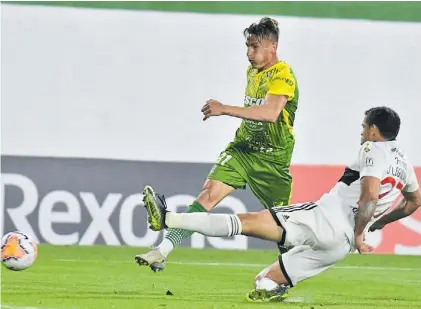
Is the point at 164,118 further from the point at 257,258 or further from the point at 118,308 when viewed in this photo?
the point at 118,308

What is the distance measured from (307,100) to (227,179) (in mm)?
5697

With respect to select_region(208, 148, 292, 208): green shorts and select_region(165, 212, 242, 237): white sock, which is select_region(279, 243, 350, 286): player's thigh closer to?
select_region(165, 212, 242, 237): white sock

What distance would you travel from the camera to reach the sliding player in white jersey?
26.3 feet

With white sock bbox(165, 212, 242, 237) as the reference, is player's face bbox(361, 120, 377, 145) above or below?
above

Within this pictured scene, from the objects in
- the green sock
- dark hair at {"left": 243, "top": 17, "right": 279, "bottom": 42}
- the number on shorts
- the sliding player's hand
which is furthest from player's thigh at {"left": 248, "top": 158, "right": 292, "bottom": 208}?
the sliding player's hand

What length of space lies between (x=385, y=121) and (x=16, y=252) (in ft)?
9.78

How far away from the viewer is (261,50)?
30.7ft

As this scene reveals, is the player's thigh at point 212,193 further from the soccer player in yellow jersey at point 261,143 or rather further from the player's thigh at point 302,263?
the player's thigh at point 302,263

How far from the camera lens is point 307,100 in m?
15.1

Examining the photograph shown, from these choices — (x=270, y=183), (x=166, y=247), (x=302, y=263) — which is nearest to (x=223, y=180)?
(x=270, y=183)

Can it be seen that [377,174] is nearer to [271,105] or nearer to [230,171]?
[271,105]

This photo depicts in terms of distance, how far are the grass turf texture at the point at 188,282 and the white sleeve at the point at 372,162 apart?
3.25 feet

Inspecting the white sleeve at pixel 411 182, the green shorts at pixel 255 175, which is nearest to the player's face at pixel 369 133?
the white sleeve at pixel 411 182

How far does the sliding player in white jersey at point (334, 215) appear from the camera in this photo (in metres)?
8.03
